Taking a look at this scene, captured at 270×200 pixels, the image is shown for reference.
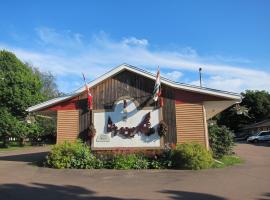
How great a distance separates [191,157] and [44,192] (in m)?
7.37

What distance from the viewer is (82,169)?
59.4 feet

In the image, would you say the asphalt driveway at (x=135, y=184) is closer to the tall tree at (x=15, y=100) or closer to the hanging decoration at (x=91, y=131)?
the hanging decoration at (x=91, y=131)

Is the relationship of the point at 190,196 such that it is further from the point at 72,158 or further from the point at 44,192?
the point at 72,158

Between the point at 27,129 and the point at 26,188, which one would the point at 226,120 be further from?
the point at 26,188

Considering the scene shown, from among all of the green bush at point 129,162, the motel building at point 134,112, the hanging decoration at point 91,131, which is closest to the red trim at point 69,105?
the motel building at point 134,112

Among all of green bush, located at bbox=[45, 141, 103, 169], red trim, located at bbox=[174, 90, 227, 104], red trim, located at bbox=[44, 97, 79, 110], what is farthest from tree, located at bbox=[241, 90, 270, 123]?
green bush, located at bbox=[45, 141, 103, 169]

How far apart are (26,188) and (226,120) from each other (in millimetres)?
73171

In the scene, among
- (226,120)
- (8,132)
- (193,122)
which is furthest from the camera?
(226,120)

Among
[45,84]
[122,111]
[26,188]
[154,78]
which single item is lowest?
[26,188]

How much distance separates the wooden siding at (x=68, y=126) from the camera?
20.8 meters

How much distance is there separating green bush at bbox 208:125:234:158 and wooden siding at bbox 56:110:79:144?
796cm

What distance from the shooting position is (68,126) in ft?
68.5

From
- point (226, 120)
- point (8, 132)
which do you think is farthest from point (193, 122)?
point (226, 120)

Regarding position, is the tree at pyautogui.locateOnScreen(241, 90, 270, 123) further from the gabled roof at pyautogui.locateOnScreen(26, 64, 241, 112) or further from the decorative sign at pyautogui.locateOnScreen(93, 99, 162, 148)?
the decorative sign at pyautogui.locateOnScreen(93, 99, 162, 148)
